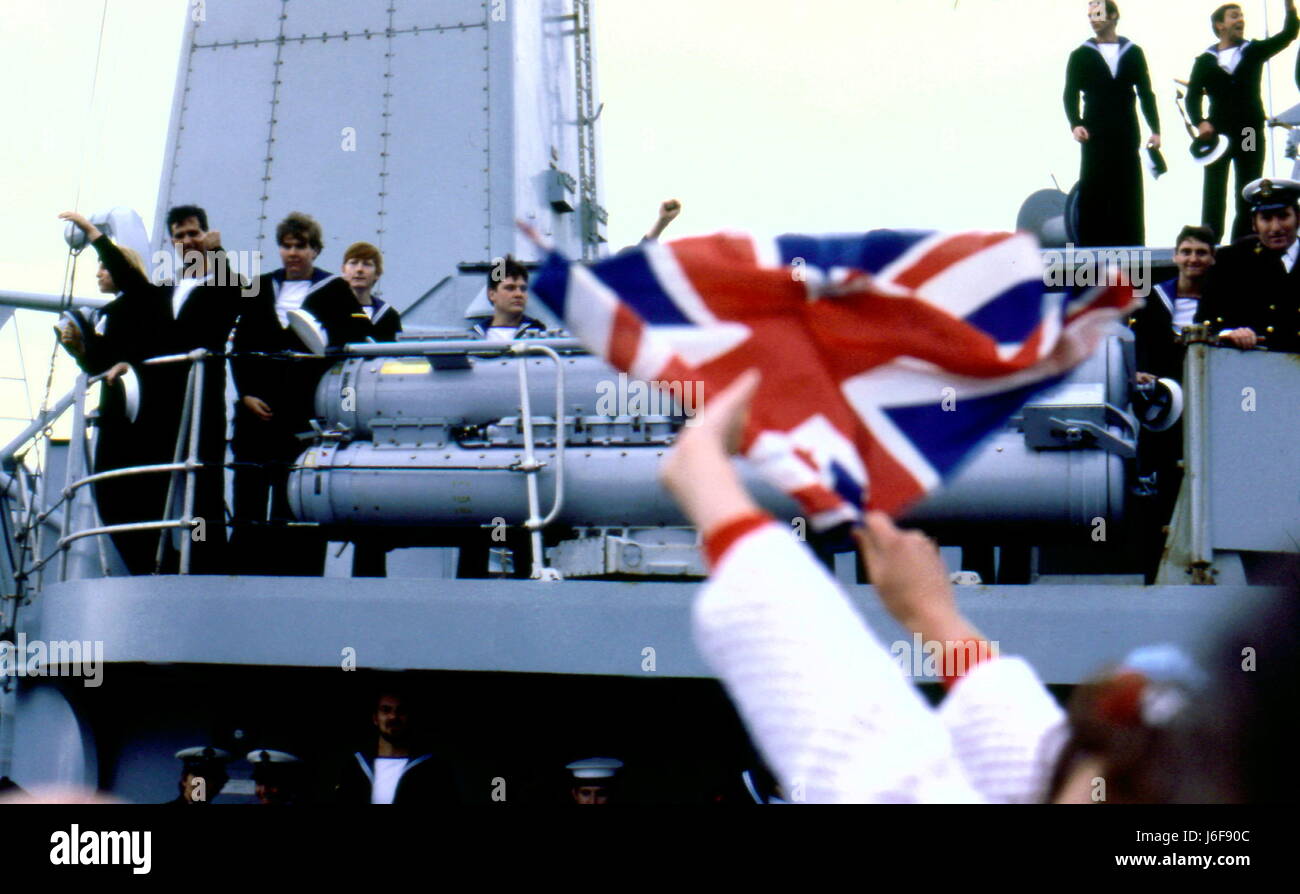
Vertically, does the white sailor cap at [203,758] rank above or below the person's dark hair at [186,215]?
below

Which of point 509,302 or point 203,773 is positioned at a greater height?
point 509,302

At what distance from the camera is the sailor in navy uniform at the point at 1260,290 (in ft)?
10.00

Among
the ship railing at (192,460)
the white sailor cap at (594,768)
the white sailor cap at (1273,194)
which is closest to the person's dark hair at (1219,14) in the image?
the white sailor cap at (1273,194)

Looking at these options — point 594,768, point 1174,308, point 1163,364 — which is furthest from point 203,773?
point 1174,308

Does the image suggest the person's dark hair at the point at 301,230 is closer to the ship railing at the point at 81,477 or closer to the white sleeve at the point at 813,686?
the ship railing at the point at 81,477

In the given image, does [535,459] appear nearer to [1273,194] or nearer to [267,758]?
[267,758]

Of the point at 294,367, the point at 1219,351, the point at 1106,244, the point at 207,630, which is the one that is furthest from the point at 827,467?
the point at 1106,244

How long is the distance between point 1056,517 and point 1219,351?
0.46 m

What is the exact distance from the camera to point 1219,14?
5160 mm

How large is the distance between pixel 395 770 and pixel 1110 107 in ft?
9.56

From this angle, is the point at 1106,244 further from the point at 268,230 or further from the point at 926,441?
the point at 926,441

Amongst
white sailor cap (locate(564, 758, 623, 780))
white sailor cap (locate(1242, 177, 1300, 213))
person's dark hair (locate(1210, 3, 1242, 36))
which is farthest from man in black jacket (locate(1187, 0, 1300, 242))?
white sailor cap (locate(564, 758, 623, 780))

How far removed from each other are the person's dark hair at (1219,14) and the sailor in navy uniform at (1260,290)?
2019 mm

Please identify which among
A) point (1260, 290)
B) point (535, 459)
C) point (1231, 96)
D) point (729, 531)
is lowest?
point (729, 531)
